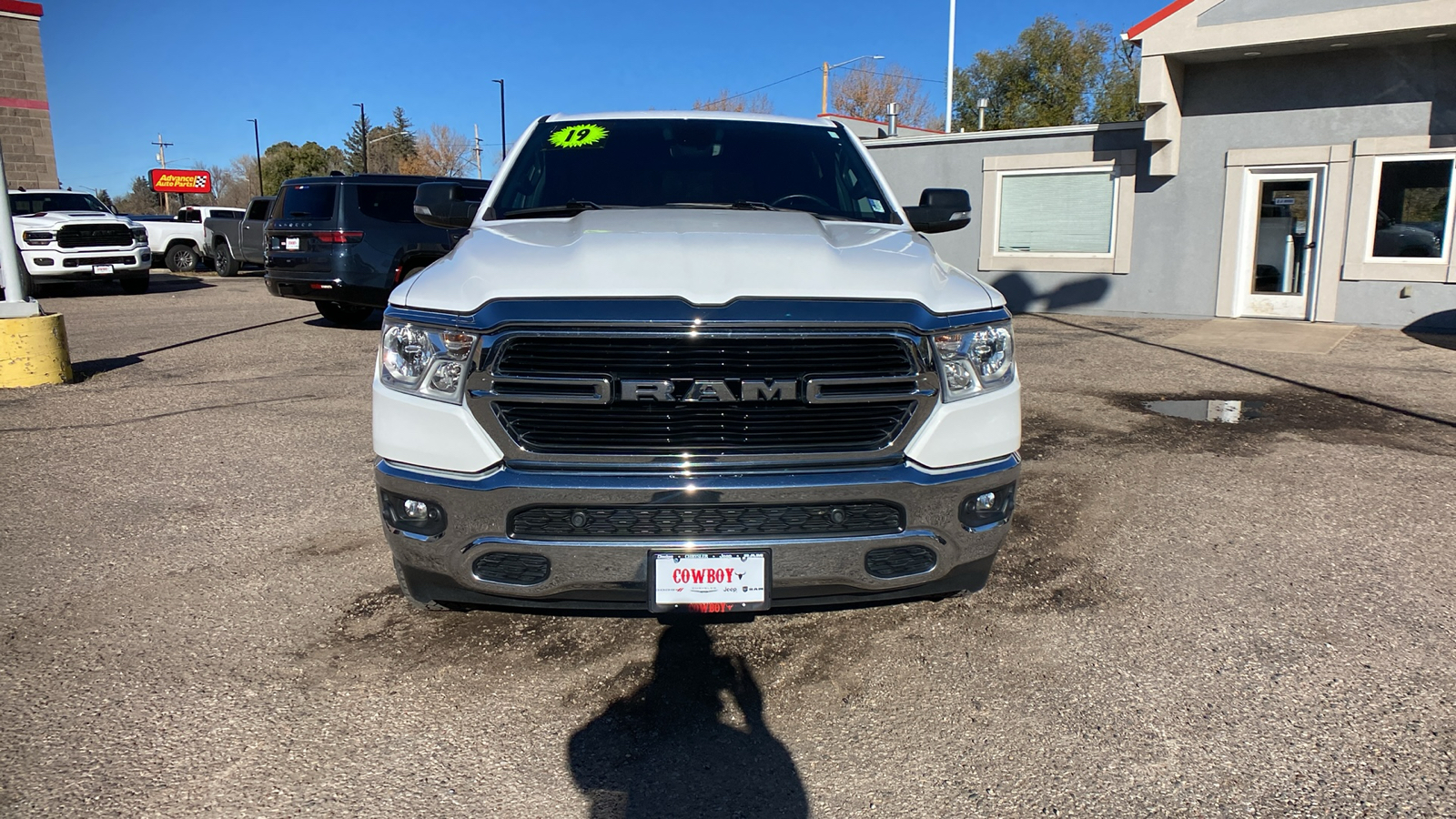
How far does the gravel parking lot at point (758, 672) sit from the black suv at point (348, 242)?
21.8 feet

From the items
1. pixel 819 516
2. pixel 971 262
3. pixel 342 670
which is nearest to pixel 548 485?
pixel 819 516

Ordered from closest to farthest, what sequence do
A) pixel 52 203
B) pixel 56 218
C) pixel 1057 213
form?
pixel 1057 213 → pixel 56 218 → pixel 52 203

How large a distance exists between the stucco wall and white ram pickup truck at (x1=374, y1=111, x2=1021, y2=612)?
1336 cm

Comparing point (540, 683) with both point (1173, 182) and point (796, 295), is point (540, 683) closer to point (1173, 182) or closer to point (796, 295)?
point (796, 295)

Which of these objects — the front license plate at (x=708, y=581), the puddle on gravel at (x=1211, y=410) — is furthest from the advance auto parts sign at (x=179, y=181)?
the front license plate at (x=708, y=581)

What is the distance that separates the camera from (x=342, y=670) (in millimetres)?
3406

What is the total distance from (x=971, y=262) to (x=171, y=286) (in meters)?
18.1

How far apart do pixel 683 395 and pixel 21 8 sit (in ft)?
127

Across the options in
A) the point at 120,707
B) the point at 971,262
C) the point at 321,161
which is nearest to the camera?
the point at 120,707

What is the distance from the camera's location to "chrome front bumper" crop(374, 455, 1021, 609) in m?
2.83

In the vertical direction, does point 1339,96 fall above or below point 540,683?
above

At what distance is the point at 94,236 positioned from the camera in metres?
19.0

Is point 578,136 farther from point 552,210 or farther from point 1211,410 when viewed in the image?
point 1211,410

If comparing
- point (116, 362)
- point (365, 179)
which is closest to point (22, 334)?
point (116, 362)
